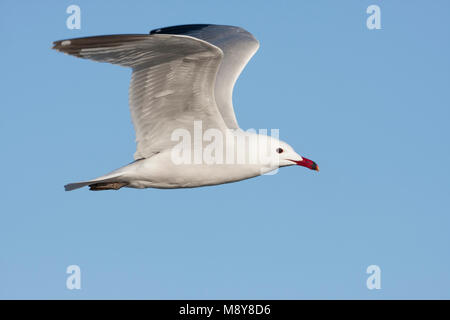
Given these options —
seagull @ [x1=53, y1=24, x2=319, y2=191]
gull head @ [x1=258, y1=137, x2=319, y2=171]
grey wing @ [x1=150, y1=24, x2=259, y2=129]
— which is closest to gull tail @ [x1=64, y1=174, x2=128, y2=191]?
seagull @ [x1=53, y1=24, x2=319, y2=191]

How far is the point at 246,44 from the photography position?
40.9 ft

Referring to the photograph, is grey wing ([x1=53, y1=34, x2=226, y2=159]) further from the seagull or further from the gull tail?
the gull tail

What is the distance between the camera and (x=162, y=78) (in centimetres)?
902

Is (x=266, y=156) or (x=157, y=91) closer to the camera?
(x=157, y=91)

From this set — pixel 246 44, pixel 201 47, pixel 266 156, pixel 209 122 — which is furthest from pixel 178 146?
pixel 246 44

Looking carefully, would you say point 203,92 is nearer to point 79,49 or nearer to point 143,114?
point 143,114

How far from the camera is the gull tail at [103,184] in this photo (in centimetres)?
968

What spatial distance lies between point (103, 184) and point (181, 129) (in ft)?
4.44

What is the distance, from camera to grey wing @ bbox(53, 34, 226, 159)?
26.8 feet

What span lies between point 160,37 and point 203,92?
1.28m

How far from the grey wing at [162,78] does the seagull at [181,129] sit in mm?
12

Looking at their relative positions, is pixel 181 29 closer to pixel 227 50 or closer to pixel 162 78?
pixel 227 50

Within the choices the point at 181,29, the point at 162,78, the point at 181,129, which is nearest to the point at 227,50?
the point at 181,29

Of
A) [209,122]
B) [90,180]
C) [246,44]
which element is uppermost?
[246,44]
